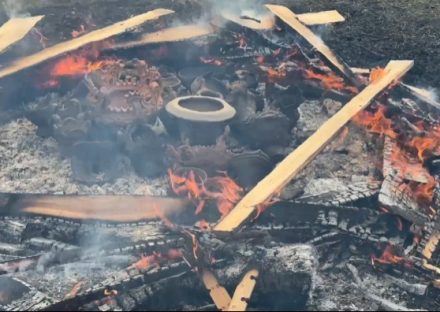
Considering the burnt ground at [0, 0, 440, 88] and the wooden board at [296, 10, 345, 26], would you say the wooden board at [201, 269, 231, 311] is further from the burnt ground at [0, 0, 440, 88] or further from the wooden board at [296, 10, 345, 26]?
the wooden board at [296, 10, 345, 26]

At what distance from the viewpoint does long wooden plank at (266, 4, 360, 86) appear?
7.74 metres

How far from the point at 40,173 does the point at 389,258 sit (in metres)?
4.00

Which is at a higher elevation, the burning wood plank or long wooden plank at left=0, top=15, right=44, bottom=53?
long wooden plank at left=0, top=15, right=44, bottom=53

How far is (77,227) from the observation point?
5.25m

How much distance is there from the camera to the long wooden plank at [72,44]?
7410mm

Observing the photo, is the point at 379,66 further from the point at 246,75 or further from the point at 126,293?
the point at 126,293

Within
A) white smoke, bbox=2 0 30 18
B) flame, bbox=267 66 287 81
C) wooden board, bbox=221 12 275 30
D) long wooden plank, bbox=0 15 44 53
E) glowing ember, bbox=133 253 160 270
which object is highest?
long wooden plank, bbox=0 15 44 53

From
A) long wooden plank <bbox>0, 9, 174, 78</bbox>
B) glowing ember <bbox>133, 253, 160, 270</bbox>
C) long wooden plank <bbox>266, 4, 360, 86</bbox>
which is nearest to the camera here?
glowing ember <bbox>133, 253, 160, 270</bbox>

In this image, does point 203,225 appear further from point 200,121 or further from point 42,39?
point 42,39

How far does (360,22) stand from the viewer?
395 inches

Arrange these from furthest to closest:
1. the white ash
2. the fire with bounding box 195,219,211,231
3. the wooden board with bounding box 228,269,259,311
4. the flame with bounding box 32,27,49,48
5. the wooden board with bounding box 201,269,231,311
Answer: the flame with bounding box 32,27,49,48 → the white ash → the fire with bounding box 195,219,211,231 → the wooden board with bounding box 201,269,231,311 → the wooden board with bounding box 228,269,259,311

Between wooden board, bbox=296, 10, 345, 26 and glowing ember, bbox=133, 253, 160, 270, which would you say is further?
wooden board, bbox=296, 10, 345, 26

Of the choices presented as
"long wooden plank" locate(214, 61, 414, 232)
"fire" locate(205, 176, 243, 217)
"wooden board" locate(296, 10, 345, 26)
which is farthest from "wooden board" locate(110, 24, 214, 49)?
"fire" locate(205, 176, 243, 217)

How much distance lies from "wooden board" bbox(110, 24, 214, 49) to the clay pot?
188cm
